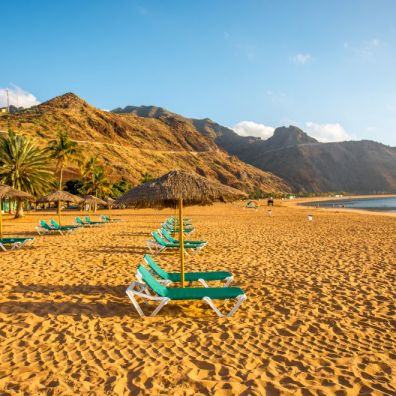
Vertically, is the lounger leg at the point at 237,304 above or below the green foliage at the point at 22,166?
below

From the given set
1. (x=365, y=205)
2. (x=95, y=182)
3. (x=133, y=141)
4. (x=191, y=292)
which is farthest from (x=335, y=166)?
(x=191, y=292)

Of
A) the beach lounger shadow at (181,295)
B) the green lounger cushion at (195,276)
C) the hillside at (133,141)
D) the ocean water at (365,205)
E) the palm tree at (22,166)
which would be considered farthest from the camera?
the hillside at (133,141)

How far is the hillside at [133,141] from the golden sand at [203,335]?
53.3 metres

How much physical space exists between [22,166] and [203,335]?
78.9ft

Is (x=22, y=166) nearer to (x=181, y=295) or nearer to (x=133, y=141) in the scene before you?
(x=181, y=295)

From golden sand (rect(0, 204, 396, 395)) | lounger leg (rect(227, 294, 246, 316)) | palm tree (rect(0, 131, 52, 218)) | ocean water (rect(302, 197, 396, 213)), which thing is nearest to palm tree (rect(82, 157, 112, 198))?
palm tree (rect(0, 131, 52, 218))

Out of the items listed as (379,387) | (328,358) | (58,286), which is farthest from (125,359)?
(58,286)

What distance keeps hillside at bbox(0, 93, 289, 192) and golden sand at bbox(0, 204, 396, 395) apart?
175 feet

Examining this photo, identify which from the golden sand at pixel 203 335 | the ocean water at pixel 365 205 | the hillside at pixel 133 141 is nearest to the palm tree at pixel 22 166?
the golden sand at pixel 203 335

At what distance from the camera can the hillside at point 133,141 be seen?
245 ft

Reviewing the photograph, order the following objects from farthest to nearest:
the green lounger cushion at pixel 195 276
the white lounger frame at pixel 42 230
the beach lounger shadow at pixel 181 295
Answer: the white lounger frame at pixel 42 230, the green lounger cushion at pixel 195 276, the beach lounger shadow at pixel 181 295

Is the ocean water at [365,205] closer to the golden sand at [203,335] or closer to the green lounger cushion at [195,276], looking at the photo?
the golden sand at [203,335]

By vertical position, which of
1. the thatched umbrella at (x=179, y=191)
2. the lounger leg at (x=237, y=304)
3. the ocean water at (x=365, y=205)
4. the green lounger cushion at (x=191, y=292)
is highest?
the thatched umbrella at (x=179, y=191)

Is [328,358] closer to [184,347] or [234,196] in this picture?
[184,347]
